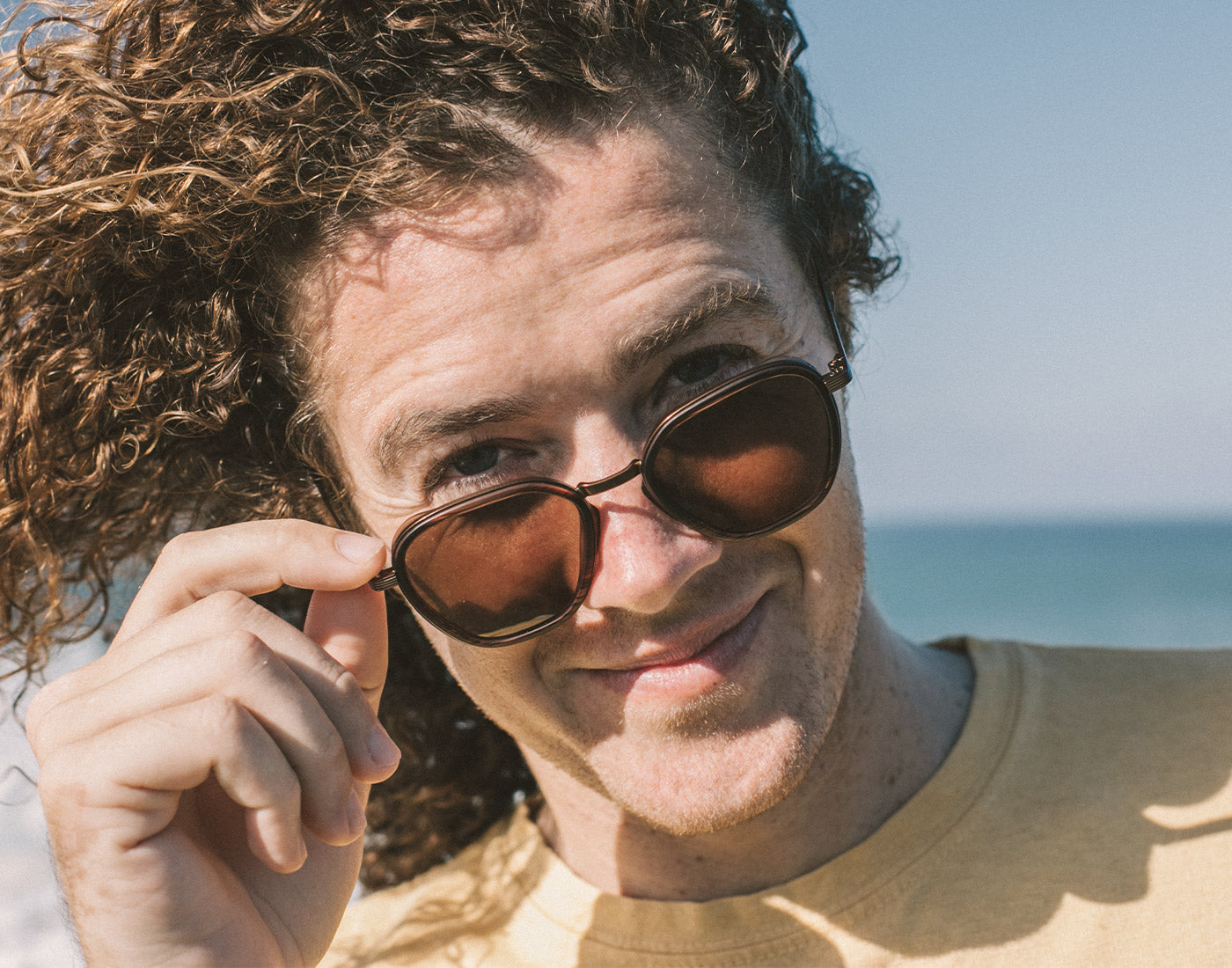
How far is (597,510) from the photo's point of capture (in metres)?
1.91

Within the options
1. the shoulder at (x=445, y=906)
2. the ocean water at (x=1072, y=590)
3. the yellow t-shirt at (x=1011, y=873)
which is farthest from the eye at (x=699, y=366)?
the ocean water at (x=1072, y=590)

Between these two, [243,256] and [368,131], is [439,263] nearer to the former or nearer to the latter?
[368,131]

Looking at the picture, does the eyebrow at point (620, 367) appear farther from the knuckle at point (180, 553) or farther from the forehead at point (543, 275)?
the knuckle at point (180, 553)

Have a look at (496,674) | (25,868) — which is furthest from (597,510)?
(25,868)

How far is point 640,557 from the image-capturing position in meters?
1.92

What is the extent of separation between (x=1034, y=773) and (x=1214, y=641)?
3241 cm

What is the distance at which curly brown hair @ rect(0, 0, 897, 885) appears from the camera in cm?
201

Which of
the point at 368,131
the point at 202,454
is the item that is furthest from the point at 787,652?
the point at 202,454

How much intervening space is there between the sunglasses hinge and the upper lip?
1.22ft

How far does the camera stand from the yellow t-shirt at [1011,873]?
6.59 ft

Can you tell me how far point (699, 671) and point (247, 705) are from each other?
3.06 feet

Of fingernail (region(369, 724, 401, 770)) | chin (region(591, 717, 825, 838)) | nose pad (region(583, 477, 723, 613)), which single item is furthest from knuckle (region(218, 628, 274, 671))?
chin (region(591, 717, 825, 838))

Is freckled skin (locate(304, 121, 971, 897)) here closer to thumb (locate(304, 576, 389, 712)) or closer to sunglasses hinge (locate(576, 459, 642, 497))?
sunglasses hinge (locate(576, 459, 642, 497))

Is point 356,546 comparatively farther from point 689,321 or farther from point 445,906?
point 445,906
